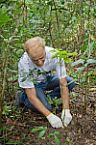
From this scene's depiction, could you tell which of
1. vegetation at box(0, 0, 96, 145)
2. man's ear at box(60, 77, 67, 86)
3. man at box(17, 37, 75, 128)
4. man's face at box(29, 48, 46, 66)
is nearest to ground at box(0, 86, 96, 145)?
vegetation at box(0, 0, 96, 145)

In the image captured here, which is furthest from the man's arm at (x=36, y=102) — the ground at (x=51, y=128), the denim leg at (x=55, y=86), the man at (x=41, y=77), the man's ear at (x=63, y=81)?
the denim leg at (x=55, y=86)

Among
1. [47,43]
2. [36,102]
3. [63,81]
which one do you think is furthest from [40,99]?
[47,43]

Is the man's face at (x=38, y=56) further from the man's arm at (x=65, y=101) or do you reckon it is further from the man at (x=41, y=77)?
the man's arm at (x=65, y=101)

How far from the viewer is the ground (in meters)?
3.29

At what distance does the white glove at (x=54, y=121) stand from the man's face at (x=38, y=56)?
0.49 meters

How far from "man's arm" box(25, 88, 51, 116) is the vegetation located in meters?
0.16

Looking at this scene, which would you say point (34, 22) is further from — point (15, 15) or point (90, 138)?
point (90, 138)

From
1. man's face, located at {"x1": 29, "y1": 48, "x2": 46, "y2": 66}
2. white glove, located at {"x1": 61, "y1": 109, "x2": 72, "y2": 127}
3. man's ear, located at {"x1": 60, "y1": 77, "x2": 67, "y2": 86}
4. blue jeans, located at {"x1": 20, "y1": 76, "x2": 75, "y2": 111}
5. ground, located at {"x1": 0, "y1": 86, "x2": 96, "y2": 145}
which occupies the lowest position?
ground, located at {"x1": 0, "y1": 86, "x2": 96, "y2": 145}

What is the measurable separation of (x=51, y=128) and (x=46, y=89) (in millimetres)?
557

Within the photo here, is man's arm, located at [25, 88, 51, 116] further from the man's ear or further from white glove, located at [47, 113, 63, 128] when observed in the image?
the man's ear

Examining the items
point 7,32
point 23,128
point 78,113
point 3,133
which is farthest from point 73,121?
point 7,32

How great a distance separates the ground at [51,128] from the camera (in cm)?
329

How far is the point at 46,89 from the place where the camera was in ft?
12.9

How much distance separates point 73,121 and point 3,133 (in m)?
0.69
